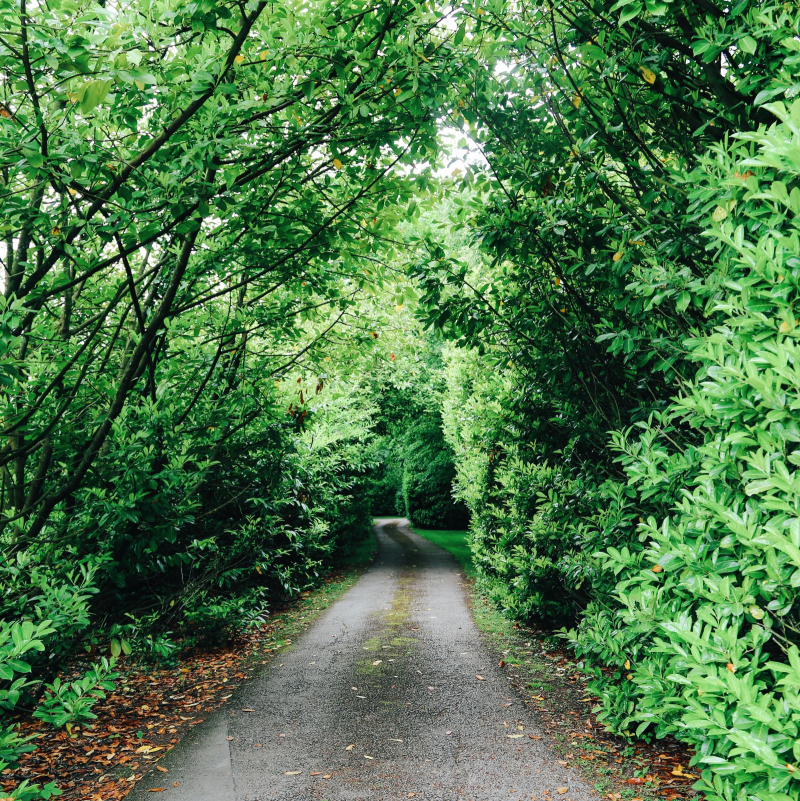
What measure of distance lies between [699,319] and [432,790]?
3761 mm

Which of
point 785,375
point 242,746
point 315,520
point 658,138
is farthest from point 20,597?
point 315,520

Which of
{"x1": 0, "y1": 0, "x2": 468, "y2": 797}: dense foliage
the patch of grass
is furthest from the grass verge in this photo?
the patch of grass

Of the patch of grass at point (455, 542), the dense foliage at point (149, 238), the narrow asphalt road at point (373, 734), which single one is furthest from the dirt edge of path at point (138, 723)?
the patch of grass at point (455, 542)

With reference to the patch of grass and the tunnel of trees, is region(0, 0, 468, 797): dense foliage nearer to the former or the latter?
the tunnel of trees

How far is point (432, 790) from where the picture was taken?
406 centimetres

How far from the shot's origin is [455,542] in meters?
21.0

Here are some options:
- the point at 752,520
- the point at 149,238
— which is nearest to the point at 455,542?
the point at 149,238

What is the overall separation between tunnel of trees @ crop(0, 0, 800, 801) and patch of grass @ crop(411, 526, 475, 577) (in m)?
8.65

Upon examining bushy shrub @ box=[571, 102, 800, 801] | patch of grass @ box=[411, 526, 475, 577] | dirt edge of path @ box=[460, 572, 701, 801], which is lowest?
patch of grass @ box=[411, 526, 475, 577]

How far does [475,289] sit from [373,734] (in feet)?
13.3

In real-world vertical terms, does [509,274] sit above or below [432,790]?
above

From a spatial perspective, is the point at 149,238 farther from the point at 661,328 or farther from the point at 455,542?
the point at 455,542

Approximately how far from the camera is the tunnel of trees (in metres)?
2.10

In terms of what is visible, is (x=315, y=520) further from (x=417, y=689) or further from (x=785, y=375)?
(x=785, y=375)
